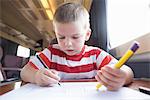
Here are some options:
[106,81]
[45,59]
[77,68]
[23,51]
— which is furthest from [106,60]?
[23,51]

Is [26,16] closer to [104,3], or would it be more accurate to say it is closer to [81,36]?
[104,3]

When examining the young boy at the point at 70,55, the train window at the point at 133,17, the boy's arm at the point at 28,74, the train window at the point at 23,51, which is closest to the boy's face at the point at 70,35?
the young boy at the point at 70,55

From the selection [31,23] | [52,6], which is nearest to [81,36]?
[52,6]

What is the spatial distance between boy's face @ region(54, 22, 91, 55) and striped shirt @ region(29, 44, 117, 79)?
0.05 meters

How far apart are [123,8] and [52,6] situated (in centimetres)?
206

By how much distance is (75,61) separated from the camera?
788 mm

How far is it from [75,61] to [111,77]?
0.36 metres

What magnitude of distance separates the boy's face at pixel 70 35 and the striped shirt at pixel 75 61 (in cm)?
5

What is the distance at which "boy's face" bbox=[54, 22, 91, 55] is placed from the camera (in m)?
0.70

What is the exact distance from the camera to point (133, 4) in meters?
1.09

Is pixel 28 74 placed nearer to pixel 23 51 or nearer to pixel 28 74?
pixel 28 74

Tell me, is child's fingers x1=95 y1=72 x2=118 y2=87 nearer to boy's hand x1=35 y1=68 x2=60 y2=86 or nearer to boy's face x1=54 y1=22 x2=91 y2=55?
boy's hand x1=35 y1=68 x2=60 y2=86

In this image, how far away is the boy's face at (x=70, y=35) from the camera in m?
0.70

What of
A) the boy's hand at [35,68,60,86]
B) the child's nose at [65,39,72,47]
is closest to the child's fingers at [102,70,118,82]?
the boy's hand at [35,68,60,86]
